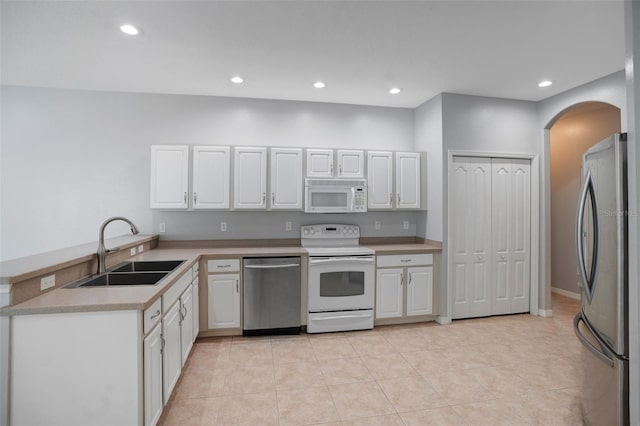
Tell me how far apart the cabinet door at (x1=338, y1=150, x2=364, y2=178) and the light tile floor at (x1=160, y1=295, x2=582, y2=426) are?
1.92 m

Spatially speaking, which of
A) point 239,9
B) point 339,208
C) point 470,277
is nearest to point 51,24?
point 239,9

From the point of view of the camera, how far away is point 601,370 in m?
1.82

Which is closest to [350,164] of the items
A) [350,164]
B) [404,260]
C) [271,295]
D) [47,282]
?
[350,164]

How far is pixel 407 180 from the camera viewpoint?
4094 mm

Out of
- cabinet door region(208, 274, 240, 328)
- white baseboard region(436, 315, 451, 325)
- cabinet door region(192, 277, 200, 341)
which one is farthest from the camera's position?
white baseboard region(436, 315, 451, 325)

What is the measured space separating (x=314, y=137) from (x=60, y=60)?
277 cm

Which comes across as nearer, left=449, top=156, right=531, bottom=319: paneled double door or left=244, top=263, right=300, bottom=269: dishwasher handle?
left=244, top=263, right=300, bottom=269: dishwasher handle

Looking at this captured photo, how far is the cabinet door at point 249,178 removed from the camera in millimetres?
3689

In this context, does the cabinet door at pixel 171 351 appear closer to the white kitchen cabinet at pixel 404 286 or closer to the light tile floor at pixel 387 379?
the light tile floor at pixel 387 379

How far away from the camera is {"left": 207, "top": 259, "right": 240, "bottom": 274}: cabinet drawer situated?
3.36 metres

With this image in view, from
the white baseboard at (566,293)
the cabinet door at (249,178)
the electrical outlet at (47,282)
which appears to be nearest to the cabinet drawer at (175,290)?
the electrical outlet at (47,282)

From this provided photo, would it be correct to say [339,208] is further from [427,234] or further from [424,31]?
[424,31]

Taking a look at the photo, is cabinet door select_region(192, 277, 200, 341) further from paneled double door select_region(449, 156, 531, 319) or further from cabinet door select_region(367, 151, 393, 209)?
paneled double door select_region(449, 156, 531, 319)

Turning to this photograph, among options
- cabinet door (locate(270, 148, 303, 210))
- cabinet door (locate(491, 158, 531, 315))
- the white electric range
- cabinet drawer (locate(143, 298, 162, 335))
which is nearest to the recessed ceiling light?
cabinet door (locate(270, 148, 303, 210))
